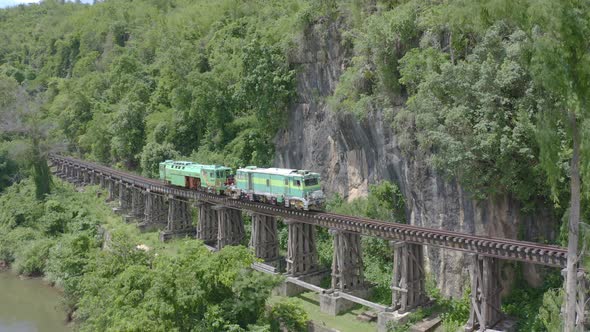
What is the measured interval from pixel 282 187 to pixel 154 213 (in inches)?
743

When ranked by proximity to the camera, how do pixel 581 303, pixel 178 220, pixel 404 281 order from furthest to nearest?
pixel 178 220
pixel 404 281
pixel 581 303

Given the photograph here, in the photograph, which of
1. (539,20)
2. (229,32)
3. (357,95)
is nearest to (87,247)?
(357,95)

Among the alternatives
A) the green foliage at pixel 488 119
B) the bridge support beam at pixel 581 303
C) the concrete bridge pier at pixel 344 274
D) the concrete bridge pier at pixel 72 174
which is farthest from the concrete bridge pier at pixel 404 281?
the concrete bridge pier at pixel 72 174

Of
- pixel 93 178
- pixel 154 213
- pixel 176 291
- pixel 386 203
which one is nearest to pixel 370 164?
pixel 386 203

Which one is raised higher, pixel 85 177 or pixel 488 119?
pixel 488 119

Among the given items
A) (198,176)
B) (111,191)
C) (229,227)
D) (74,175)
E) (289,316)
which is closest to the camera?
(289,316)

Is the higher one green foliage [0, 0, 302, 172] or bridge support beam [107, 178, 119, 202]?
green foliage [0, 0, 302, 172]

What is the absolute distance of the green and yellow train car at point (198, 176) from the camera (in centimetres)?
3669

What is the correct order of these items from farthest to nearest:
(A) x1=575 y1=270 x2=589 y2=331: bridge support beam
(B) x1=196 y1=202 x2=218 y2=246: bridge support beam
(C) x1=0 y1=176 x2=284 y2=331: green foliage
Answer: (B) x1=196 y1=202 x2=218 y2=246: bridge support beam
(C) x1=0 y1=176 x2=284 y2=331: green foliage
(A) x1=575 y1=270 x2=589 y2=331: bridge support beam

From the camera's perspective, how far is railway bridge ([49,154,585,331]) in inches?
842

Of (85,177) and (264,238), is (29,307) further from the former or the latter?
(85,177)

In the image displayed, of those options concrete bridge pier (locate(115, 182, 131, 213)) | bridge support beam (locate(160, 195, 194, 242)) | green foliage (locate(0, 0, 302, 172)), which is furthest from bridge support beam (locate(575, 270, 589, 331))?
concrete bridge pier (locate(115, 182, 131, 213))

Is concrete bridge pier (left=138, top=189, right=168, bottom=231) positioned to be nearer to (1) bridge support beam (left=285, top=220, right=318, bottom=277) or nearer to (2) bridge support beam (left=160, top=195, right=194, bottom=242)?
(2) bridge support beam (left=160, top=195, right=194, bottom=242)

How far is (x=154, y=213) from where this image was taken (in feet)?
151
